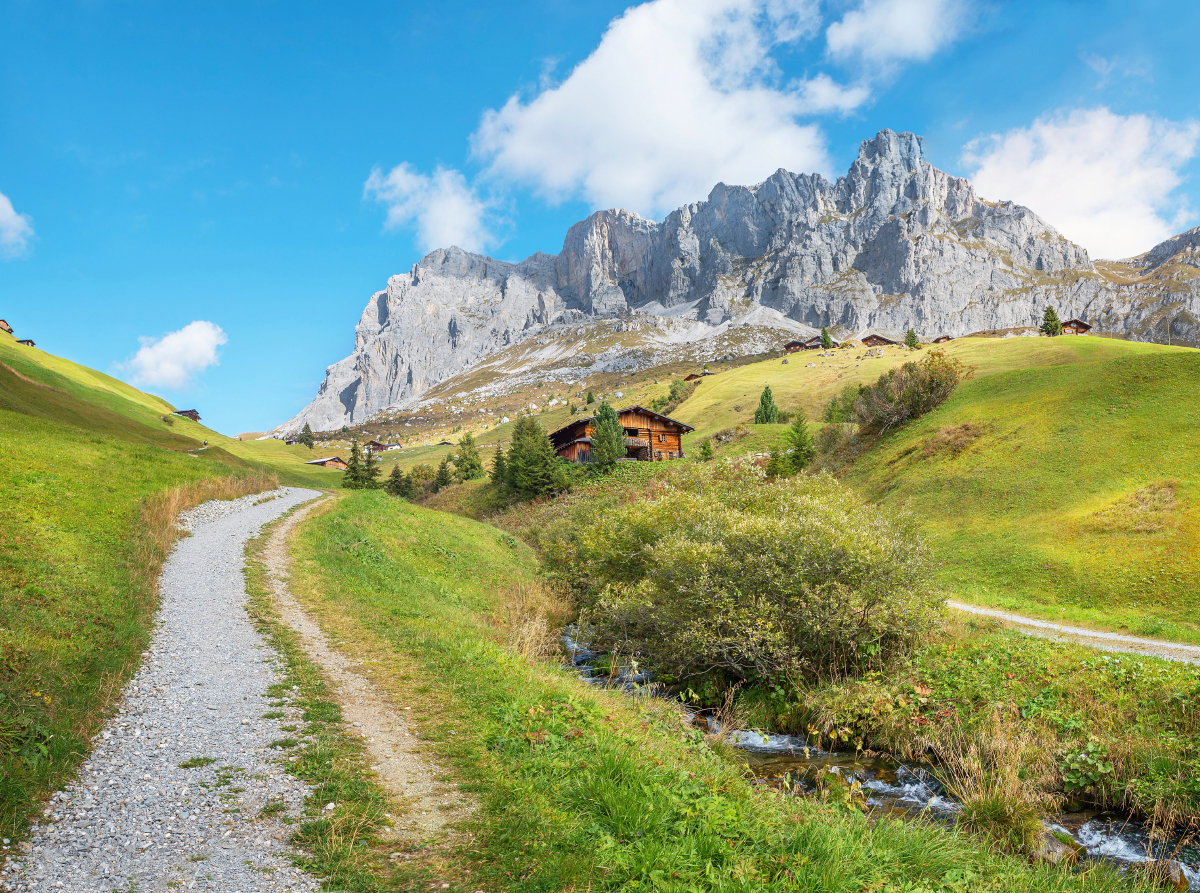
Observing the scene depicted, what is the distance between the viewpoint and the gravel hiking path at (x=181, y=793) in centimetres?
482

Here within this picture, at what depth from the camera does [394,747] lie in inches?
313

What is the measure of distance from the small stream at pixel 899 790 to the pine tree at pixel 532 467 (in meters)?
46.2

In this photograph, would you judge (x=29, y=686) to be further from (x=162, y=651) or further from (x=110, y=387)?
(x=110, y=387)

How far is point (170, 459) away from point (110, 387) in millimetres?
59568

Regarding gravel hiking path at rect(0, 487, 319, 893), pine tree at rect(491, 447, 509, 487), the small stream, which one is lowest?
the small stream

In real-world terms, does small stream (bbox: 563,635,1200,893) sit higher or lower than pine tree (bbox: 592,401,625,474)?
lower

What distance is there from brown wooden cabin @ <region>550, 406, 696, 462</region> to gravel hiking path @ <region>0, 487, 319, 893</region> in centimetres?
6216

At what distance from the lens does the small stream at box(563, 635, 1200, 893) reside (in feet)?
32.7

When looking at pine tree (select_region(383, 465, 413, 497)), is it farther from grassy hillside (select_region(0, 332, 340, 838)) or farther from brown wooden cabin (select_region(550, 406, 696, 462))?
grassy hillside (select_region(0, 332, 340, 838))

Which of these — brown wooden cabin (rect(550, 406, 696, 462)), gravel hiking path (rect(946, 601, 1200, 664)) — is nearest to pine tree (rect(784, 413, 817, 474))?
brown wooden cabin (rect(550, 406, 696, 462))

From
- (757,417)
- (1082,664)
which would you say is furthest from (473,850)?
(757,417)

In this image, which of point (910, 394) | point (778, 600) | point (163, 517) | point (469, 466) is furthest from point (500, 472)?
point (778, 600)

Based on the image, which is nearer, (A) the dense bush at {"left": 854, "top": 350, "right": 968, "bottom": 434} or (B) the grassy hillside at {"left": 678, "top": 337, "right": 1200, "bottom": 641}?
(B) the grassy hillside at {"left": 678, "top": 337, "right": 1200, "bottom": 641}

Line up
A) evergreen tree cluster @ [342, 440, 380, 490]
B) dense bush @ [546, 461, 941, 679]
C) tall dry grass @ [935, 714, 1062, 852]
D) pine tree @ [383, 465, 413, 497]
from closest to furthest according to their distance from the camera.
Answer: tall dry grass @ [935, 714, 1062, 852]
dense bush @ [546, 461, 941, 679]
evergreen tree cluster @ [342, 440, 380, 490]
pine tree @ [383, 465, 413, 497]
